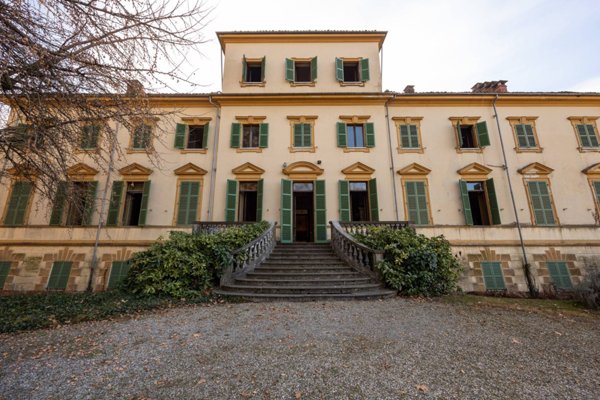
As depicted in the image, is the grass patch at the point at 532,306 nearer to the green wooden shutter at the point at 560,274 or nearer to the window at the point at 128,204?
the green wooden shutter at the point at 560,274

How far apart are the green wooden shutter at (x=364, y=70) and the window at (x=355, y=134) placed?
8.26 feet

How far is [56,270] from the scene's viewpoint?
35.7 ft

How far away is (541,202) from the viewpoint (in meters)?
12.1

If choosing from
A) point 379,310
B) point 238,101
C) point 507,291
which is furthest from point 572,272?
point 238,101

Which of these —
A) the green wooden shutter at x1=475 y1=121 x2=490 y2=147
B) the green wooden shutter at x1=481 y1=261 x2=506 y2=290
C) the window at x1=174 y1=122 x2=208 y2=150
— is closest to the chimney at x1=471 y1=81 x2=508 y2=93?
the green wooden shutter at x1=475 y1=121 x2=490 y2=147

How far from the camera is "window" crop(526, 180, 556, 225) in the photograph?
11875mm

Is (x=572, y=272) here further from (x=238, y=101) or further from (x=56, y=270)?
(x=56, y=270)

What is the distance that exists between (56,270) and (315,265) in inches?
430

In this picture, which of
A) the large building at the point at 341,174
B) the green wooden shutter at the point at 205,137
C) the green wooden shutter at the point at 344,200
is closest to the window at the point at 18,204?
the large building at the point at 341,174

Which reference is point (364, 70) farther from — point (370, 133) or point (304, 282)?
point (304, 282)

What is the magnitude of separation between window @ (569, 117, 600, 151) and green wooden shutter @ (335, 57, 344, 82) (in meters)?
11.8

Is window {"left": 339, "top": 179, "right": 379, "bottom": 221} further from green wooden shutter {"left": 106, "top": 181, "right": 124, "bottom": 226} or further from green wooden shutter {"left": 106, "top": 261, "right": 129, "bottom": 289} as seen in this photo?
green wooden shutter {"left": 106, "top": 181, "right": 124, "bottom": 226}

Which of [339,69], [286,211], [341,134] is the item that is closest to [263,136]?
[341,134]

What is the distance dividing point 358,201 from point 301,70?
822 centimetres
